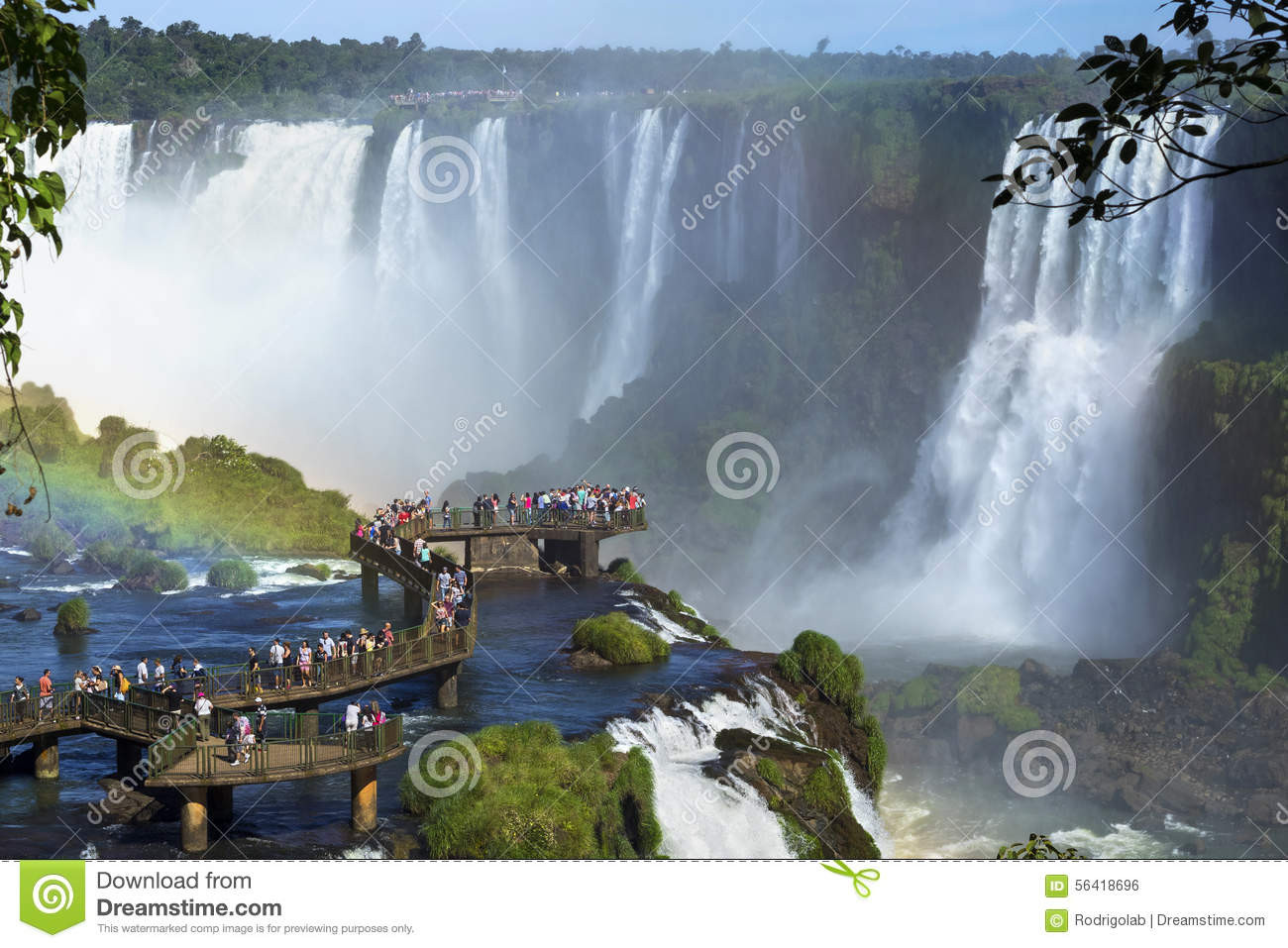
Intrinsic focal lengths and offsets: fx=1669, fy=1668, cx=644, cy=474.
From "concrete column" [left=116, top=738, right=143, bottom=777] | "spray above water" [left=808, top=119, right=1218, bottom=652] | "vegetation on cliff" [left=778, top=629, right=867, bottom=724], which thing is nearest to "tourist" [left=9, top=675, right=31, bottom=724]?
"concrete column" [left=116, top=738, right=143, bottom=777]

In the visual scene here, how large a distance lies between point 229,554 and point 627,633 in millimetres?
21935

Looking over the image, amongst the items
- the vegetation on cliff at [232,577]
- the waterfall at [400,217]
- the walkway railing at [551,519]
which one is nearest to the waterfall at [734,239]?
the waterfall at [400,217]

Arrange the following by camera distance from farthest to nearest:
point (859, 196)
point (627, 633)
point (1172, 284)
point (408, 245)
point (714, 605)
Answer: point (408, 245)
point (859, 196)
point (714, 605)
point (1172, 284)
point (627, 633)

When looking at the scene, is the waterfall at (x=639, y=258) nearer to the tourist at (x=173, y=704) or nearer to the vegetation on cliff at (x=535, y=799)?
the vegetation on cliff at (x=535, y=799)

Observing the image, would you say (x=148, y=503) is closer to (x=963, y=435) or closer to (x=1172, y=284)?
(x=963, y=435)

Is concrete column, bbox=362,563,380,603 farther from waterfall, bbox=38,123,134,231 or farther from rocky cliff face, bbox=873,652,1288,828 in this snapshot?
waterfall, bbox=38,123,134,231

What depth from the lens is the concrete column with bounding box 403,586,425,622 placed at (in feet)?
129

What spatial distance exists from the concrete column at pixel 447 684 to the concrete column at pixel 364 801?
6588 mm

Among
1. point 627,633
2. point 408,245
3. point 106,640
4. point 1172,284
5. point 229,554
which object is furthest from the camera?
point 408,245

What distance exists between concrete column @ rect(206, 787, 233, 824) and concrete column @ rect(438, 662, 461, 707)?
6.95 m

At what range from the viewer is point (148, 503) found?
57.2 meters

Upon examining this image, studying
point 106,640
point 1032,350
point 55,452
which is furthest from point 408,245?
point 106,640

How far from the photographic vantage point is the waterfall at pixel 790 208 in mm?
70188

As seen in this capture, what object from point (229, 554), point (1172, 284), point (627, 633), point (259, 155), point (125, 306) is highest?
point (259, 155)
